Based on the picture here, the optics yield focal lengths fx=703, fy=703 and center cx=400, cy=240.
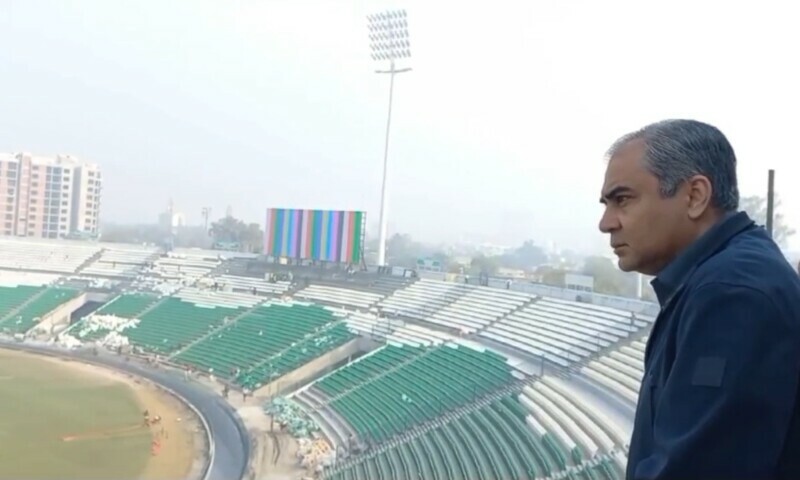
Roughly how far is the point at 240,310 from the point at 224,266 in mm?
1415

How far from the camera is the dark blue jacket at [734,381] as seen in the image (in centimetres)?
32

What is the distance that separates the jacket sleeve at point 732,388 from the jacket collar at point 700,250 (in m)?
0.05

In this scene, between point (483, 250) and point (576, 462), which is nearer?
point (576, 462)

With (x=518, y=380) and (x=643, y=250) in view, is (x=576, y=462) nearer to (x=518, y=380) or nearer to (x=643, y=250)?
(x=518, y=380)

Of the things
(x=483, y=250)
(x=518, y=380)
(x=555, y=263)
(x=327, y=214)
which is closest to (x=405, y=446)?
(x=518, y=380)

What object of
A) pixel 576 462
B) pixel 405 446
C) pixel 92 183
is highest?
pixel 92 183

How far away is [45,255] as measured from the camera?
32.3ft

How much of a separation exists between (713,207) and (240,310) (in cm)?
881

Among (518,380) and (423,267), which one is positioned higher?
(423,267)

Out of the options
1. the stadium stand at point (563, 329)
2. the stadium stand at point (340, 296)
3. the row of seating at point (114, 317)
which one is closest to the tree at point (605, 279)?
the stadium stand at point (563, 329)

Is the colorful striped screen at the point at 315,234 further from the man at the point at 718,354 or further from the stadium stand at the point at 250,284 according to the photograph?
the man at the point at 718,354

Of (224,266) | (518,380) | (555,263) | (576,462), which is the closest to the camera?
(576,462)

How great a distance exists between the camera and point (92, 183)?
29.2 ft

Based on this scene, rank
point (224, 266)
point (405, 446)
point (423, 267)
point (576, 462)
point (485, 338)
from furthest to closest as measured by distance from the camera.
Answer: point (224, 266) < point (423, 267) < point (485, 338) < point (405, 446) < point (576, 462)
